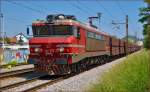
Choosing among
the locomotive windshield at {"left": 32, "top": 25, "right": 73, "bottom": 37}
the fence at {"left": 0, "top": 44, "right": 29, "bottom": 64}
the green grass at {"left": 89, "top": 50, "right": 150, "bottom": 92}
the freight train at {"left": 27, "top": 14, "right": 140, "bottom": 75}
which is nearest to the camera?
the green grass at {"left": 89, "top": 50, "right": 150, "bottom": 92}

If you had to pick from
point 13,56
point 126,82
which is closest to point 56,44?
point 126,82

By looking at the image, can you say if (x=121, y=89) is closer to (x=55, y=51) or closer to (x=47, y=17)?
(x=55, y=51)

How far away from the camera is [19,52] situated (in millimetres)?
47062

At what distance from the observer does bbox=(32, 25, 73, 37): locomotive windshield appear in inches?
804

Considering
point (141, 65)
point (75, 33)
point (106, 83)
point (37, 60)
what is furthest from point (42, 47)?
point (106, 83)

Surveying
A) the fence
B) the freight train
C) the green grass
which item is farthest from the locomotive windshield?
the fence

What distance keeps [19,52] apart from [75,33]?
2716 centimetres

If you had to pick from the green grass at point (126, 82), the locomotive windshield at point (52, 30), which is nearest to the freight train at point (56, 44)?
the locomotive windshield at point (52, 30)

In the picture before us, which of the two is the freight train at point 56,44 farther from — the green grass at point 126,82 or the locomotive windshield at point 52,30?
the green grass at point 126,82

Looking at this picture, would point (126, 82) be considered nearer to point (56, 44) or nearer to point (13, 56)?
point (56, 44)

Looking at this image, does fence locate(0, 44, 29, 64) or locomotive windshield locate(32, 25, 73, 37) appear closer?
locomotive windshield locate(32, 25, 73, 37)

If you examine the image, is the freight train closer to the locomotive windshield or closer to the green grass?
the locomotive windshield

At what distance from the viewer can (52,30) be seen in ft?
67.6

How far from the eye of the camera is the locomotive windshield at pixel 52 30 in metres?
20.4
